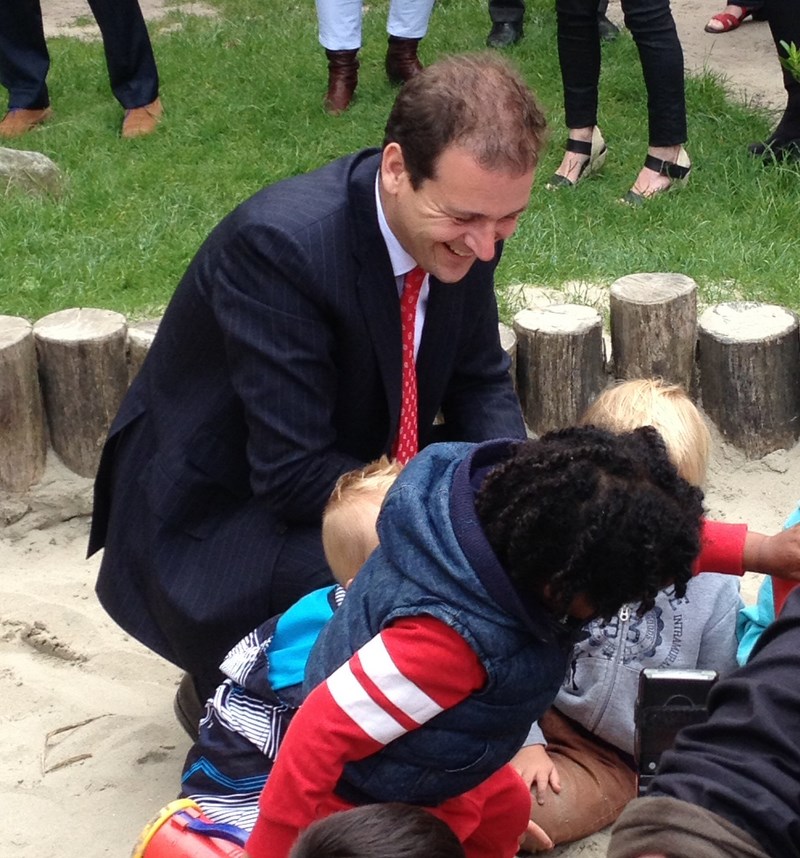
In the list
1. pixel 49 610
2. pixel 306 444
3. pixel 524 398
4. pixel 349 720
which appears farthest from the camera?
pixel 524 398

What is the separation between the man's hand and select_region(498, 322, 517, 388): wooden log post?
1.29 m

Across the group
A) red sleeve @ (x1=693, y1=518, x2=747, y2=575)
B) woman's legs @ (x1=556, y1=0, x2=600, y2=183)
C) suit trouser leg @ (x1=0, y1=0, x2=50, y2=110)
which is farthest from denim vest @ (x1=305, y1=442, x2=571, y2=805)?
suit trouser leg @ (x1=0, y1=0, x2=50, y2=110)

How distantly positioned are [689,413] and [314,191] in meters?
0.72

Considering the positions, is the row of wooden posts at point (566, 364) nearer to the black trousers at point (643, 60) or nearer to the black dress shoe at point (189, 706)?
the black dress shoe at point (189, 706)

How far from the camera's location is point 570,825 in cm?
240

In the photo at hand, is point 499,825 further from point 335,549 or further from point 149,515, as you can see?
point 149,515

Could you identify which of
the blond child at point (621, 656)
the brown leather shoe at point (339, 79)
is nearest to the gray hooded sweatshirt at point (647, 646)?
the blond child at point (621, 656)

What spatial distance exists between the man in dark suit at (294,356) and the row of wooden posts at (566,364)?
2.61 ft

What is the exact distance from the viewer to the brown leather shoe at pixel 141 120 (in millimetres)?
5473

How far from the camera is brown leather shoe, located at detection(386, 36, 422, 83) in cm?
574

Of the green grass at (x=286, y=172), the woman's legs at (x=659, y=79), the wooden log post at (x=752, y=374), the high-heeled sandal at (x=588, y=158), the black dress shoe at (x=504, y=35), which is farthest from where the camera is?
the black dress shoe at (x=504, y=35)

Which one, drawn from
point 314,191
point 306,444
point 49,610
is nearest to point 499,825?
point 306,444

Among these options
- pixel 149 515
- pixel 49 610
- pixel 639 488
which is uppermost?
pixel 639 488

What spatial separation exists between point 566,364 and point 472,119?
4.35 ft
